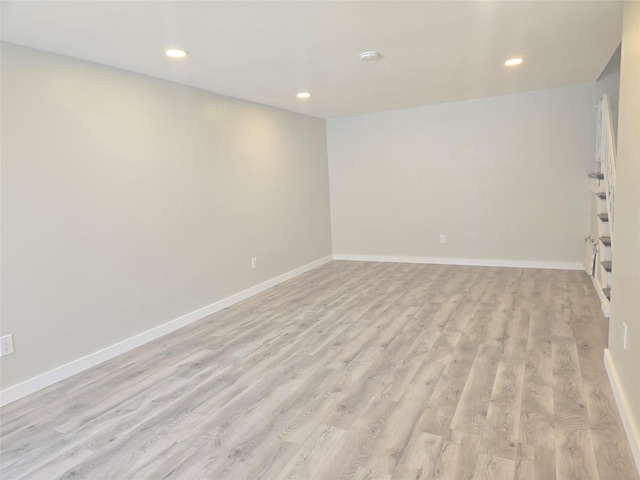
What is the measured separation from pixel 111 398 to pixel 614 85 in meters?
5.31

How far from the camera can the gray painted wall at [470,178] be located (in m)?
4.98

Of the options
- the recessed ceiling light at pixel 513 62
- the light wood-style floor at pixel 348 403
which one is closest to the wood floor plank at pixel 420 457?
the light wood-style floor at pixel 348 403

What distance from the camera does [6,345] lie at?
252cm

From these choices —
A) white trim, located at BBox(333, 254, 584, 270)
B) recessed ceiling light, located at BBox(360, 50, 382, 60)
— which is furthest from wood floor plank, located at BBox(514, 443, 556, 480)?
white trim, located at BBox(333, 254, 584, 270)

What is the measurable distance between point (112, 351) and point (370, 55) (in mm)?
2931

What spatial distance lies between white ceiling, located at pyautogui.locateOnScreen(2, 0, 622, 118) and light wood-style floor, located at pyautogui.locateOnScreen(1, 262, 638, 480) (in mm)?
2135

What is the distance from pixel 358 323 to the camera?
361cm

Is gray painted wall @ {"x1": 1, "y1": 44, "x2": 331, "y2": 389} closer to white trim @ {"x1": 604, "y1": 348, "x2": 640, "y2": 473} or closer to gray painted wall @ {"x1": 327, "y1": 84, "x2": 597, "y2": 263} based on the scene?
gray painted wall @ {"x1": 327, "y1": 84, "x2": 597, "y2": 263}

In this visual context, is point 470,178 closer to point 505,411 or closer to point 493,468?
point 505,411

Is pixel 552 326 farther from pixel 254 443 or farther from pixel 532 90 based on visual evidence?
pixel 532 90

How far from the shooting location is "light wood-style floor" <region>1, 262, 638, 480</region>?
1.85 m

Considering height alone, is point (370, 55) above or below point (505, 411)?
above

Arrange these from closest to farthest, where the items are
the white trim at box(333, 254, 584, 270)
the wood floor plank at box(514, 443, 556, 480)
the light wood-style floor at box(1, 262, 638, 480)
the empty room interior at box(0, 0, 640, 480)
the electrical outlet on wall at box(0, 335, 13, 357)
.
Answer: the wood floor plank at box(514, 443, 556, 480), the light wood-style floor at box(1, 262, 638, 480), the empty room interior at box(0, 0, 640, 480), the electrical outlet on wall at box(0, 335, 13, 357), the white trim at box(333, 254, 584, 270)

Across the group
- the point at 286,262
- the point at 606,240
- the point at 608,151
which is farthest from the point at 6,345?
the point at 608,151
